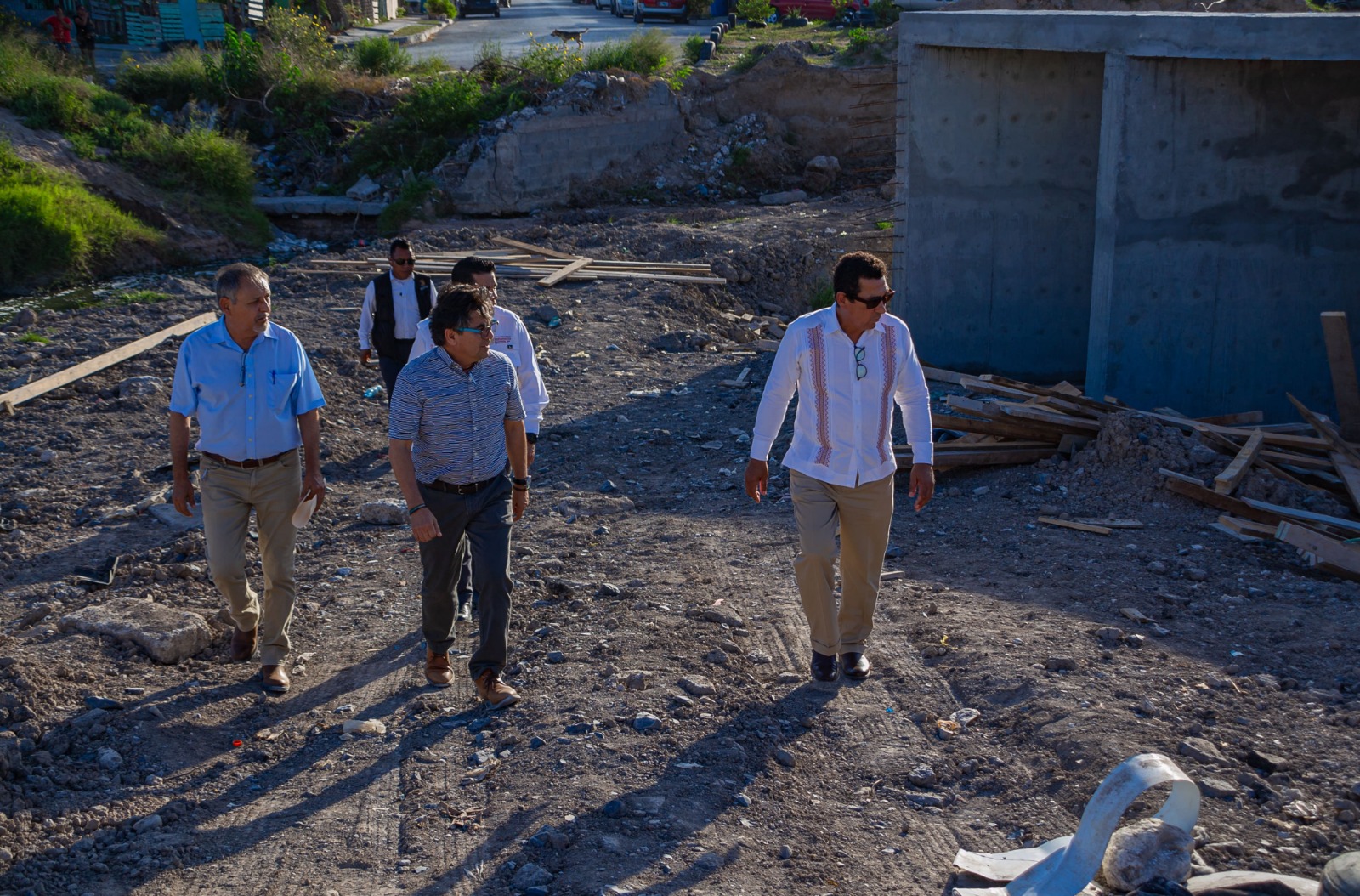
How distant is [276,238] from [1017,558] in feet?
52.8

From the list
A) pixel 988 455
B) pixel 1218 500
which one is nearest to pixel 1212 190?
pixel 988 455

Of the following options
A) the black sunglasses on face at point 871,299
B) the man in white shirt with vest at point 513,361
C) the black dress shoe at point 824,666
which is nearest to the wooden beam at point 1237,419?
the black dress shoe at point 824,666

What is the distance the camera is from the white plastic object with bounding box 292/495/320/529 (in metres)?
5.02

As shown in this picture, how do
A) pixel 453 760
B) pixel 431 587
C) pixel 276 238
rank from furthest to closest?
pixel 276 238 → pixel 431 587 → pixel 453 760

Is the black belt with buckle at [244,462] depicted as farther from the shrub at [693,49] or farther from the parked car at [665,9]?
the parked car at [665,9]

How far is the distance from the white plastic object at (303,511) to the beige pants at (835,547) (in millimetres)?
2038

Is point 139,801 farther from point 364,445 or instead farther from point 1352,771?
point 364,445

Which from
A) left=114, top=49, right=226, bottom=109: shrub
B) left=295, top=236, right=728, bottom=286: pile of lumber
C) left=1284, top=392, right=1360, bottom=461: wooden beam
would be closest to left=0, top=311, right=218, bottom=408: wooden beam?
left=295, top=236, right=728, bottom=286: pile of lumber

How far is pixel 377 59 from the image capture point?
24.0 m

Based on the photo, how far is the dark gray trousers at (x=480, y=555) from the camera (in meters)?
4.64

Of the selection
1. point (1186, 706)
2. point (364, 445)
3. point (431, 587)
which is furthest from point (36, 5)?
point (1186, 706)

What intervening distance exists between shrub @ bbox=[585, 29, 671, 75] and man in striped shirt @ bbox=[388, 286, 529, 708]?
19.4 metres

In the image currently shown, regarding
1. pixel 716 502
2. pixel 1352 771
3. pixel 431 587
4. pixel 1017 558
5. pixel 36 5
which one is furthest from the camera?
pixel 36 5

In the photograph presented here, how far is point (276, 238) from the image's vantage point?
64.5 feet
